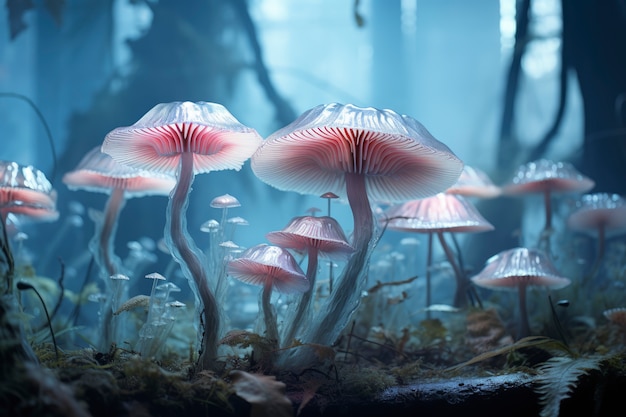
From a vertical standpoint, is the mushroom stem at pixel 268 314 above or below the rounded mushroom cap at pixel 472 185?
below

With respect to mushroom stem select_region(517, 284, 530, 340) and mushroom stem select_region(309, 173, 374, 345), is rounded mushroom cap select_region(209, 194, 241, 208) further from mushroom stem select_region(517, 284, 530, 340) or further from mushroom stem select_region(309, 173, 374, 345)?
mushroom stem select_region(517, 284, 530, 340)

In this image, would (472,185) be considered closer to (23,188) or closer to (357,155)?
(357,155)

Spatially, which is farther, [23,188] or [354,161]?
[23,188]

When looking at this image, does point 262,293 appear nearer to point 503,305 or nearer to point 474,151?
point 503,305

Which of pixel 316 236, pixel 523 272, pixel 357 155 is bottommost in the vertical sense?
pixel 523 272

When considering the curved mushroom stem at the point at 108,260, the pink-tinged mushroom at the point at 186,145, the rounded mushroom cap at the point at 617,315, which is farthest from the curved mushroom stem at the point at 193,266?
the rounded mushroom cap at the point at 617,315

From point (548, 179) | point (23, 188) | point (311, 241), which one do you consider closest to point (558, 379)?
point (311, 241)

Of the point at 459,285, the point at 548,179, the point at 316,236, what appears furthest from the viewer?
the point at 548,179

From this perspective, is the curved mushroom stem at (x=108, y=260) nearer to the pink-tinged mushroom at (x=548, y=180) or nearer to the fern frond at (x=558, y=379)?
the fern frond at (x=558, y=379)
